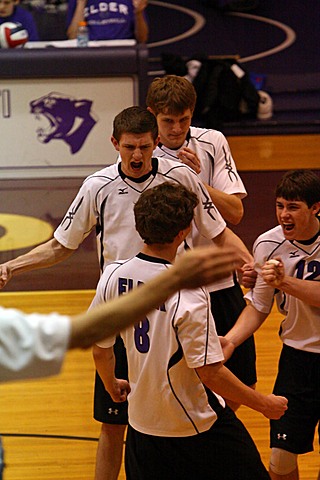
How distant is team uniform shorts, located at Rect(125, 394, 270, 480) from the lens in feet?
12.6

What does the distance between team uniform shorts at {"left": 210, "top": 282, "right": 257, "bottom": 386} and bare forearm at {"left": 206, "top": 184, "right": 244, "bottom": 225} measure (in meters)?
0.42

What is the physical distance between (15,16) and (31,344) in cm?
993

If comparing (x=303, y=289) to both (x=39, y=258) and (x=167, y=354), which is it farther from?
(x=39, y=258)

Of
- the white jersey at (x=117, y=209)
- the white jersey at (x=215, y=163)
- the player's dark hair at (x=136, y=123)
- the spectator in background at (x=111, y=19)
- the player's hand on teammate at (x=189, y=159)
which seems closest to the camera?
the player's dark hair at (x=136, y=123)

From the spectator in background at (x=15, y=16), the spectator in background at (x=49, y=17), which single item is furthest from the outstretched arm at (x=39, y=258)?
the spectator in background at (x=49, y=17)

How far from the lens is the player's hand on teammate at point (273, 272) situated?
13.8ft

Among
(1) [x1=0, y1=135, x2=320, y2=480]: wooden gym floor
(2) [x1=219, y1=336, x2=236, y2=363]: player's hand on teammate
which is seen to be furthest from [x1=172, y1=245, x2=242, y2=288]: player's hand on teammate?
(1) [x1=0, y1=135, x2=320, y2=480]: wooden gym floor

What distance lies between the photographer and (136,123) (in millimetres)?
4457

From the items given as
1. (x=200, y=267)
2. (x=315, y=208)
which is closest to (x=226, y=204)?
(x=315, y=208)

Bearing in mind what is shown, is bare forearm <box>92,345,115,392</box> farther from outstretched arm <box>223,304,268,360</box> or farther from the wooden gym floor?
the wooden gym floor

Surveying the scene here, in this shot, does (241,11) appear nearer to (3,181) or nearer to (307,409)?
(3,181)

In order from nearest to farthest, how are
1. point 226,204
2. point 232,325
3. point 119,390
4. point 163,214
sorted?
point 163,214
point 119,390
point 226,204
point 232,325

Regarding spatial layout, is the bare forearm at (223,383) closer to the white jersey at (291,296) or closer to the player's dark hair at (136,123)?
the white jersey at (291,296)

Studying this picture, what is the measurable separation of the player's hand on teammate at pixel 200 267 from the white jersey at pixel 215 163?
9.18ft
